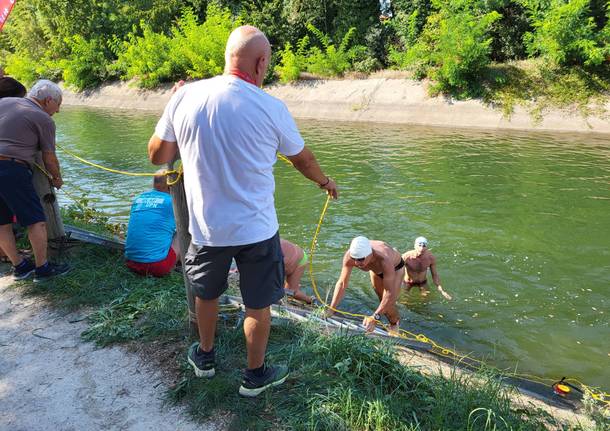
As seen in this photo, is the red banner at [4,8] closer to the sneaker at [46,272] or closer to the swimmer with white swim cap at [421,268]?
the sneaker at [46,272]

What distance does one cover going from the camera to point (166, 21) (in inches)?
1431

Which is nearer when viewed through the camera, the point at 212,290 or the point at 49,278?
the point at 212,290

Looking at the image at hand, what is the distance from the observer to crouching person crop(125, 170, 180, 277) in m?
5.12

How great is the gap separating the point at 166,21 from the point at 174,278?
118 feet

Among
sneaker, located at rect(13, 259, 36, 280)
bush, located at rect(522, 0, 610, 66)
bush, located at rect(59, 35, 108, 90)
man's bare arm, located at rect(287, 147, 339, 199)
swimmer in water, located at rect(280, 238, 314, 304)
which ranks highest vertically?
bush, located at rect(522, 0, 610, 66)

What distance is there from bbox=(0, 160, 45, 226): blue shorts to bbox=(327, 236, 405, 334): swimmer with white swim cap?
3.19 metres

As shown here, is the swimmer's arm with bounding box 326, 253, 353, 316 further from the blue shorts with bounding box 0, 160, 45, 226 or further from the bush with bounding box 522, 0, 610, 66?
the bush with bounding box 522, 0, 610, 66

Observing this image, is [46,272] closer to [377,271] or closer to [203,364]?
[203,364]

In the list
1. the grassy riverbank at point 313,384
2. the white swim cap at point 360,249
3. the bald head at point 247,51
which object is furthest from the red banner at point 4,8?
the white swim cap at point 360,249

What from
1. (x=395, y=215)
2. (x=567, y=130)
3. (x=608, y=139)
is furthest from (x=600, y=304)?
(x=567, y=130)

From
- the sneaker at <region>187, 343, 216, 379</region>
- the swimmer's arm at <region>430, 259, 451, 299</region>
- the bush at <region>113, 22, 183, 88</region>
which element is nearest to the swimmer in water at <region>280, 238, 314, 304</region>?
the swimmer's arm at <region>430, 259, 451, 299</region>

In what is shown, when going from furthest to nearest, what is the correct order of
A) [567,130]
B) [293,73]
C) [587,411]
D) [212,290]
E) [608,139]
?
[293,73] → [567,130] → [608,139] → [587,411] → [212,290]

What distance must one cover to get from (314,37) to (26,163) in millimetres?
27406

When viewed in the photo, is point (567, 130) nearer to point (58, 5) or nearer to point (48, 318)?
point (48, 318)
